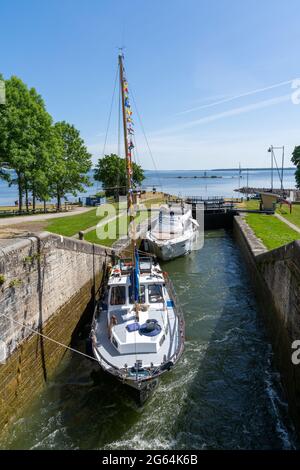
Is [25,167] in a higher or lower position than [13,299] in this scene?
higher

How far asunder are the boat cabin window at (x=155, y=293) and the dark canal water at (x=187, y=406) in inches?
89.3

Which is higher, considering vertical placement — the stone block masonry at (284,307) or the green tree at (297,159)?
the green tree at (297,159)

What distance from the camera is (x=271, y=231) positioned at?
83.0ft

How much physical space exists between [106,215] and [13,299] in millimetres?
24791

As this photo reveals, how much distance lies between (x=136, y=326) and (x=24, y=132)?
21.6 meters

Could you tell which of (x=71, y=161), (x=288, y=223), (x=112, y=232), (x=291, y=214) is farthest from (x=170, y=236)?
(x=71, y=161)

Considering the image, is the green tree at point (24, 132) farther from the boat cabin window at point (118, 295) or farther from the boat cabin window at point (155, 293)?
the boat cabin window at point (155, 293)

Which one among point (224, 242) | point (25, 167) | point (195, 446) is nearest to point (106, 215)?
point (25, 167)

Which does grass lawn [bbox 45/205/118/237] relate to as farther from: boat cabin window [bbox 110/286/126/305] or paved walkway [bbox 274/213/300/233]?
paved walkway [bbox 274/213/300/233]

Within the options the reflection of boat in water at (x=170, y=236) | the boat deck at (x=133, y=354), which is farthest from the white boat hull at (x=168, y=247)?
the boat deck at (x=133, y=354)

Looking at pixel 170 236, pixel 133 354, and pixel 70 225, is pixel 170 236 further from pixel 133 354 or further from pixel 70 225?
pixel 133 354

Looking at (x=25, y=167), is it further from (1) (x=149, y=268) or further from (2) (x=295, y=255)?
(2) (x=295, y=255)

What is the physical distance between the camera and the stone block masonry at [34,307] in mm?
9633

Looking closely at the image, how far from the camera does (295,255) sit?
10727 mm
